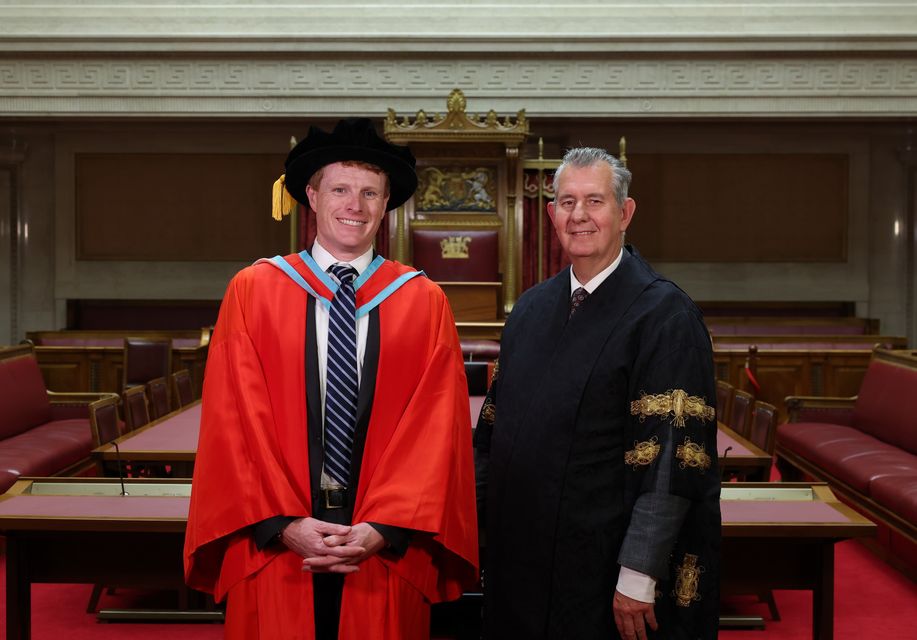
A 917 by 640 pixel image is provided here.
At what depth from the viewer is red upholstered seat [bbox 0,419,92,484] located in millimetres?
4645

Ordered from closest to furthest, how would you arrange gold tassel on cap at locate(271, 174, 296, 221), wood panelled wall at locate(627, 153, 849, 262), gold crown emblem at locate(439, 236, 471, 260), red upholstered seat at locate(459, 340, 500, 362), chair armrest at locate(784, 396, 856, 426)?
gold tassel on cap at locate(271, 174, 296, 221), chair armrest at locate(784, 396, 856, 426), red upholstered seat at locate(459, 340, 500, 362), gold crown emblem at locate(439, 236, 471, 260), wood panelled wall at locate(627, 153, 849, 262)

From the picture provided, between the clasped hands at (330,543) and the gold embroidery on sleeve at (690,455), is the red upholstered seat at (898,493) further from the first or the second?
the clasped hands at (330,543)

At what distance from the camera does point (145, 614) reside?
3.53 meters

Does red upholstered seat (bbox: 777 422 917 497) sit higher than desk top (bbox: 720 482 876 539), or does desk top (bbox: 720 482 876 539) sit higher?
desk top (bbox: 720 482 876 539)

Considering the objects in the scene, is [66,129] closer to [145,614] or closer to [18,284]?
[18,284]

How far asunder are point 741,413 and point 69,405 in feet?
15.2

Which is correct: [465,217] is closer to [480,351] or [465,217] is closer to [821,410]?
[480,351]

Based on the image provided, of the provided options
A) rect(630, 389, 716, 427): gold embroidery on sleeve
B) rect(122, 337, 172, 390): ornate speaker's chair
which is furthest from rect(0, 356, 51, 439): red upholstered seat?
rect(630, 389, 716, 427): gold embroidery on sleeve

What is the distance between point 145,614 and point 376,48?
7.21 m

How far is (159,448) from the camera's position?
3.87 m

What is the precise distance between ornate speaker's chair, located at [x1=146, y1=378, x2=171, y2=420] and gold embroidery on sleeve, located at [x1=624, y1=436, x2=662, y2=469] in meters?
4.00

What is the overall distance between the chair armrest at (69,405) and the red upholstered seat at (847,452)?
4.87m

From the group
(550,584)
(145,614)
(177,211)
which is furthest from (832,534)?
(177,211)

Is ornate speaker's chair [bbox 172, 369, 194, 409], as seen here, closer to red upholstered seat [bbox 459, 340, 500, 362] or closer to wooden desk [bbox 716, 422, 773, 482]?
red upholstered seat [bbox 459, 340, 500, 362]
